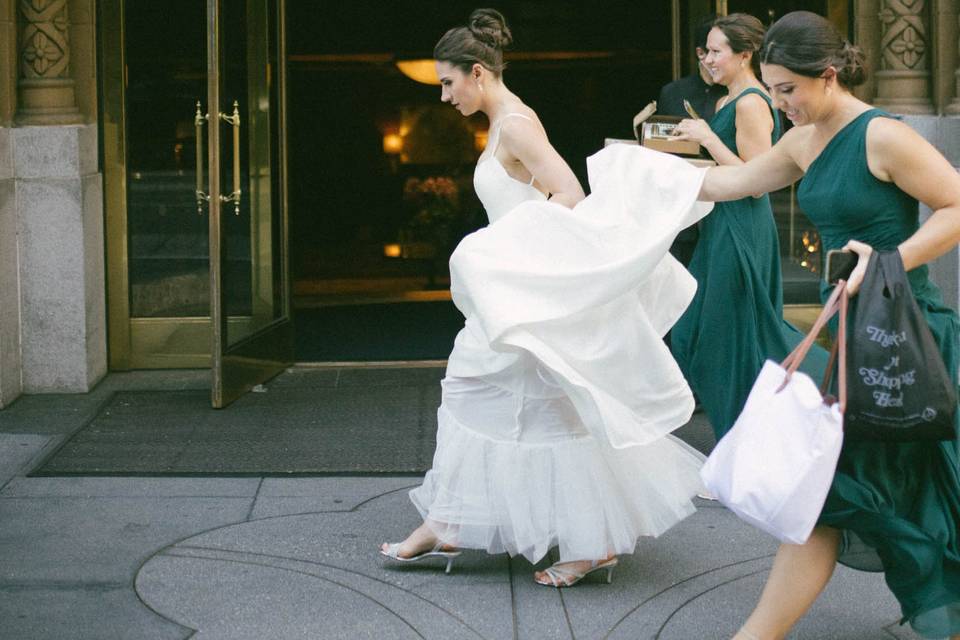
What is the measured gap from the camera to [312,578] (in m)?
5.06

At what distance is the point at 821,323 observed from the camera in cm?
382

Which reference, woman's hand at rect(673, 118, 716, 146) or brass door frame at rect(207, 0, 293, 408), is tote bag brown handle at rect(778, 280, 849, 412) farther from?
brass door frame at rect(207, 0, 293, 408)

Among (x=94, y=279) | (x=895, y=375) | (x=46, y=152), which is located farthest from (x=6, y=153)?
(x=895, y=375)

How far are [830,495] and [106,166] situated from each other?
5.81m

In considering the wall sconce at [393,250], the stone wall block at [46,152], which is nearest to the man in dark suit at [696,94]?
the stone wall block at [46,152]

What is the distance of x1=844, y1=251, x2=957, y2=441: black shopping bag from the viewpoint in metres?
3.71

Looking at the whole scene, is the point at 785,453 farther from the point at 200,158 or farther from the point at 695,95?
the point at 200,158

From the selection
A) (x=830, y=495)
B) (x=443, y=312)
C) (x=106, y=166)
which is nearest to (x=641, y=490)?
(x=830, y=495)

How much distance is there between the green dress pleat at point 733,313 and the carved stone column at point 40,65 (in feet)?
13.5

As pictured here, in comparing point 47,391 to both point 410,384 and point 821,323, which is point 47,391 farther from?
point 821,323

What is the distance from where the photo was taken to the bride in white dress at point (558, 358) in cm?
464

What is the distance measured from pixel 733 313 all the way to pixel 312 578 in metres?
1.97

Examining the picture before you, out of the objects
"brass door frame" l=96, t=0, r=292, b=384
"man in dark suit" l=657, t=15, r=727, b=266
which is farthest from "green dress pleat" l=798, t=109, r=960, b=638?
"brass door frame" l=96, t=0, r=292, b=384

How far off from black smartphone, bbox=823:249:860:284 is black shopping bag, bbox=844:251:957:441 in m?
0.14
